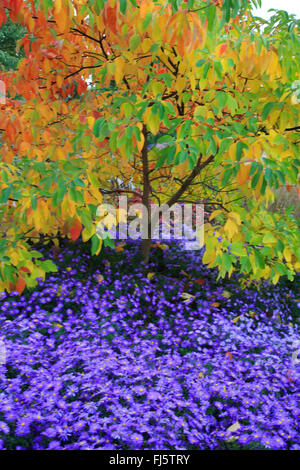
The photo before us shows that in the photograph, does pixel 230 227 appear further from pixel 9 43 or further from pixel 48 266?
pixel 9 43

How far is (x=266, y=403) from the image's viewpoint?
219 centimetres

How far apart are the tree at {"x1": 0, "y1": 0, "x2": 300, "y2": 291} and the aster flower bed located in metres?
0.47

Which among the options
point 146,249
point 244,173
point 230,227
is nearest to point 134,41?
point 244,173

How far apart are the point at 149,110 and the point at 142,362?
145 cm

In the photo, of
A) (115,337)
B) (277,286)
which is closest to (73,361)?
(115,337)

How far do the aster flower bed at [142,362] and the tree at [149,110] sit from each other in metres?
0.47

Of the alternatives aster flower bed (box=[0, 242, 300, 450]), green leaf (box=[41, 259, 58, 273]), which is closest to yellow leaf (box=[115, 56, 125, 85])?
green leaf (box=[41, 259, 58, 273])

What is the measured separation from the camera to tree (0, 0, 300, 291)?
6.28 feet

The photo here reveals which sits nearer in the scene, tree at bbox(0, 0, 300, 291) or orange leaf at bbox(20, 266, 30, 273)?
tree at bbox(0, 0, 300, 291)

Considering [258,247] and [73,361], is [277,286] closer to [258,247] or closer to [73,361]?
[258,247]

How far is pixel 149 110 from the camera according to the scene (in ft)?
6.89

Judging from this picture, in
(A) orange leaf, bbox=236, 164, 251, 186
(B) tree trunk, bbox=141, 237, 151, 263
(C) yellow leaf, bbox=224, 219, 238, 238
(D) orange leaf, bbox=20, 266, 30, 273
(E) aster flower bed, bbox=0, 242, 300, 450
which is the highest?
(A) orange leaf, bbox=236, 164, 251, 186

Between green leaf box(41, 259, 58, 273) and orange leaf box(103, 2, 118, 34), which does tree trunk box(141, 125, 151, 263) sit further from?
orange leaf box(103, 2, 118, 34)

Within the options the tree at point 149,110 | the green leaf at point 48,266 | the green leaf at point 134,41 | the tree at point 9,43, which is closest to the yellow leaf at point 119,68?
the tree at point 149,110
